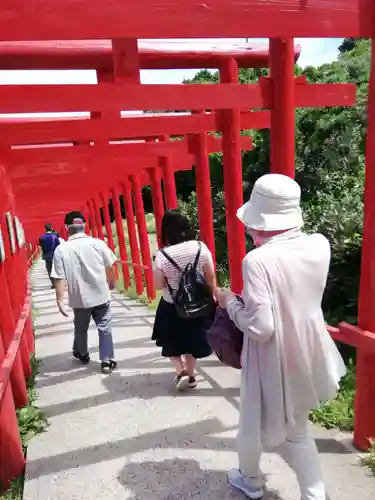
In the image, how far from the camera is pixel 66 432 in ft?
11.8

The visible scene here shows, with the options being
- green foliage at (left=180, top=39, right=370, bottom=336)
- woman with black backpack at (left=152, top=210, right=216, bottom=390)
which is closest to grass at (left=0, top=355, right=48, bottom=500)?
woman with black backpack at (left=152, top=210, right=216, bottom=390)

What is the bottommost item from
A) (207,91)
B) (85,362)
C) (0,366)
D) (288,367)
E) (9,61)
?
(85,362)

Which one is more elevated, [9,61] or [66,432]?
[9,61]

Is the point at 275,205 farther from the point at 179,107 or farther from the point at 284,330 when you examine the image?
the point at 179,107

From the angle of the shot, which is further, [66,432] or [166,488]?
[66,432]

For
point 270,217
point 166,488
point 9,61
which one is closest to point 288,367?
point 270,217

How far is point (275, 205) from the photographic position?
2.19m

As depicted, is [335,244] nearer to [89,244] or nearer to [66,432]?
[89,244]

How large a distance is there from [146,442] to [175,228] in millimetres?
1385

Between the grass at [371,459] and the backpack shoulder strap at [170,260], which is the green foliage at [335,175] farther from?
the backpack shoulder strap at [170,260]

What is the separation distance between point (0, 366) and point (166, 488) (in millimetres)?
1146

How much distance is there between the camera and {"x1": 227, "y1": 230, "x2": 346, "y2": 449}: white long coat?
2135mm

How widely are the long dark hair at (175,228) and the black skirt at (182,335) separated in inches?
20.7

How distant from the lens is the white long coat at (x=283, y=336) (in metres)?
2.13
